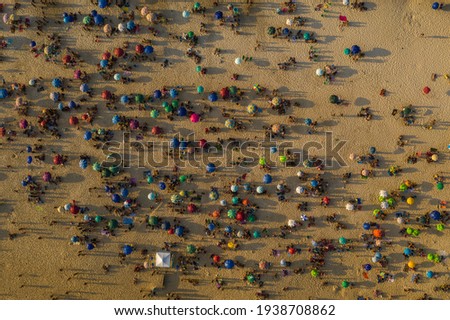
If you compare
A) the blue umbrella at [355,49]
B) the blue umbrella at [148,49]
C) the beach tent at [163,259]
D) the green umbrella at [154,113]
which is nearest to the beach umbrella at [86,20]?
the blue umbrella at [148,49]

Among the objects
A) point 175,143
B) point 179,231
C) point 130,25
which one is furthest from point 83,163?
point 130,25

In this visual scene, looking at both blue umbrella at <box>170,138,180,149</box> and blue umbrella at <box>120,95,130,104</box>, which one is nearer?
blue umbrella at <box>120,95,130,104</box>

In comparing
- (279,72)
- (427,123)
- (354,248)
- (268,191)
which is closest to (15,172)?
(268,191)

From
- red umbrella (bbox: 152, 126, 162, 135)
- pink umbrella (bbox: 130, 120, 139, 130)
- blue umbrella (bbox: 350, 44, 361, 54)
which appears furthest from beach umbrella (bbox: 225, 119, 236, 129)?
blue umbrella (bbox: 350, 44, 361, 54)

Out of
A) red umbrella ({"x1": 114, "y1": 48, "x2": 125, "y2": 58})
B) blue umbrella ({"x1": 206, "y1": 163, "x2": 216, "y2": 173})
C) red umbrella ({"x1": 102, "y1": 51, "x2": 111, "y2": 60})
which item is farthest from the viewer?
red umbrella ({"x1": 102, "y1": 51, "x2": 111, "y2": 60})

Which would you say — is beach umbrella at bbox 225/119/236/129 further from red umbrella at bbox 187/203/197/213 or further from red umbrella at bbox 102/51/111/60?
red umbrella at bbox 102/51/111/60

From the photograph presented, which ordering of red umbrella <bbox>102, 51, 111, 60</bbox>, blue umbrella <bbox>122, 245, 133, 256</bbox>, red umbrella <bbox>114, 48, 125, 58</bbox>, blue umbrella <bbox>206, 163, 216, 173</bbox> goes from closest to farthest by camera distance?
blue umbrella <bbox>122, 245, 133, 256</bbox> → red umbrella <bbox>114, 48, 125, 58</bbox> → blue umbrella <bbox>206, 163, 216, 173</bbox> → red umbrella <bbox>102, 51, 111, 60</bbox>

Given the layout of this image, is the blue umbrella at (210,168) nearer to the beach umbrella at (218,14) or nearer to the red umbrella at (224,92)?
the red umbrella at (224,92)

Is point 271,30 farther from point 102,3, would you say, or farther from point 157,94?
point 102,3

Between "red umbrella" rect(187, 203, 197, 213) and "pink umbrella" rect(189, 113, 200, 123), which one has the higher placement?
"pink umbrella" rect(189, 113, 200, 123)

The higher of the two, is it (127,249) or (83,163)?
(83,163)
